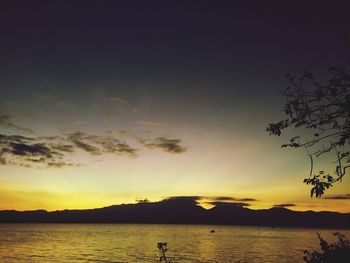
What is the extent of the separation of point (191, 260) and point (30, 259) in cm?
3202

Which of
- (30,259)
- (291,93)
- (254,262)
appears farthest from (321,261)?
(30,259)

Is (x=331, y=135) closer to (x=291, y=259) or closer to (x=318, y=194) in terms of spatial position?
(x=318, y=194)

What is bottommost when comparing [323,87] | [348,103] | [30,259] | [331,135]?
[30,259]

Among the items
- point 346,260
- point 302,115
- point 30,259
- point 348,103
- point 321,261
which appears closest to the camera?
point 348,103

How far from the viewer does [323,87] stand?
10.2 m

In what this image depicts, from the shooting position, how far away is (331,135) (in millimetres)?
10180

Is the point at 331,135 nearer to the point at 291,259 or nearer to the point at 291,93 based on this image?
the point at 291,93

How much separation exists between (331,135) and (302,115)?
3.14ft

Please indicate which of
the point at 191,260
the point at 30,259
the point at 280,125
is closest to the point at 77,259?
the point at 30,259

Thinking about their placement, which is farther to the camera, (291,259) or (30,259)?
(291,259)

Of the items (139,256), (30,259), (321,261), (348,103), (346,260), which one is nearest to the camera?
(348,103)

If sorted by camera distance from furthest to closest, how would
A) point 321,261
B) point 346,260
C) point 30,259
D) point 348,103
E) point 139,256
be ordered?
point 139,256
point 30,259
point 321,261
point 346,260
point 348,103

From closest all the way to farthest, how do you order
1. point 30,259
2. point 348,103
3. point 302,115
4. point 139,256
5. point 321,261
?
point 348,103 → point 302,115 → point 321,261 → point 30,259 → point 139,256

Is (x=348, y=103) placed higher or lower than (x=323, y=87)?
lower
